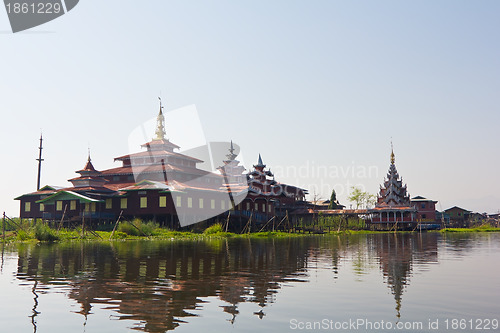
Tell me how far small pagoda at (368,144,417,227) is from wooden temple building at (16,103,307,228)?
2615 centimetres

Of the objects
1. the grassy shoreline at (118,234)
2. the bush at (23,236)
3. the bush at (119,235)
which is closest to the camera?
the grassy shoreline at (118,234)

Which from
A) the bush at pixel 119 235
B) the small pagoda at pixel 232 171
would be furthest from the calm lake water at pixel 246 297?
the small pagoda at pixel 232 171

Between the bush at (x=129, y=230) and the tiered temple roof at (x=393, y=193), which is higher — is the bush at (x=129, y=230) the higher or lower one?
the lower one

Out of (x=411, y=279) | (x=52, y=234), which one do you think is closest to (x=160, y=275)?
(x=411, y=279)

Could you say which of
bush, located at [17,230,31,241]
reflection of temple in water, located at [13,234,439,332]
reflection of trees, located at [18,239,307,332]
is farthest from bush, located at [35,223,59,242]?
reflection of trees, located at [18,239,307,332]

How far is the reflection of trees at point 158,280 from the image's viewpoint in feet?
40.5

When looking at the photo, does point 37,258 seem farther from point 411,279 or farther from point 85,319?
point 411,279

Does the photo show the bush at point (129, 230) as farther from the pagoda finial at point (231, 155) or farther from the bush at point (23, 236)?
the pagoda finial at point (231, 155)

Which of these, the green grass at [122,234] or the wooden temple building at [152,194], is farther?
the wooden temple building at [152,194]

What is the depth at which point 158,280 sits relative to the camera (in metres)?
17.3

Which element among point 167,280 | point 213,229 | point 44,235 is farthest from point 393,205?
point 167,280

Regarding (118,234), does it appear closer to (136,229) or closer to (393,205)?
(136,229)

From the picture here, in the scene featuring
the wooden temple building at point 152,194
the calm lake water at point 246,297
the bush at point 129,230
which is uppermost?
the wooden temple building at point 152,194

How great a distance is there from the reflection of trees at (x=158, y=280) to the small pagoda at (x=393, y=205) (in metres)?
70.7
